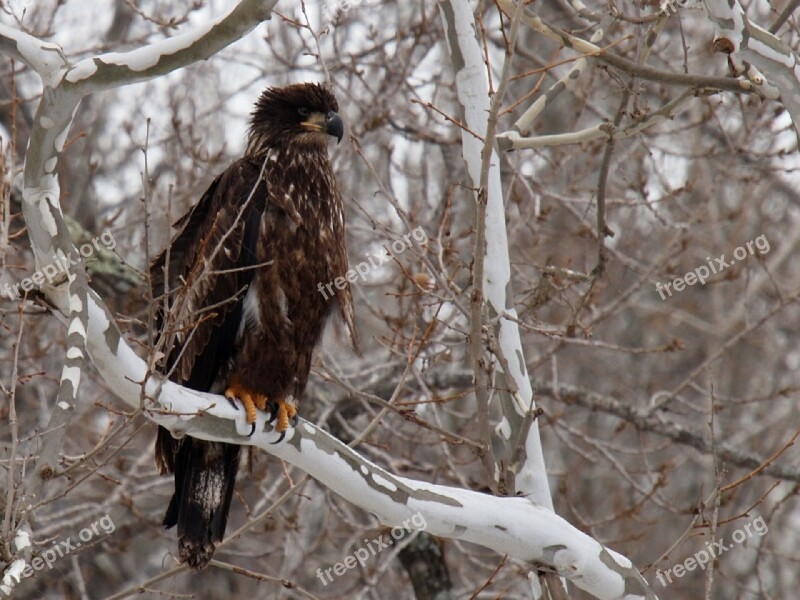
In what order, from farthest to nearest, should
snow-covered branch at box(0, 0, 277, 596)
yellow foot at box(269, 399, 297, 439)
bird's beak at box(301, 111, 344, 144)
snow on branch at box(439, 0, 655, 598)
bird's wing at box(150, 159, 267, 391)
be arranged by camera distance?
bird's beak at box(301, 111, 344, 144) < bird's wing at box(150, 159, 267, 391) < yellow foot at box(269, 399, 297, 439) < snow on branch at box(439, 0, 655, 598) < snow-covered branch at box(0, 0, 277, 596)

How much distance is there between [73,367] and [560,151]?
15.2ft

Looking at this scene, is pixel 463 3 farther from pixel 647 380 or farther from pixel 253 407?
pixel 647 380

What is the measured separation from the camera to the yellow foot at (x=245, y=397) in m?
4.48

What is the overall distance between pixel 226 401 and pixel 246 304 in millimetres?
650

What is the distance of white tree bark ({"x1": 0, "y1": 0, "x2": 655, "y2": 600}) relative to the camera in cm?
322

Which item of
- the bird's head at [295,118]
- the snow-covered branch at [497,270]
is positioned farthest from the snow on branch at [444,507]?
the bird's head at [295,118]

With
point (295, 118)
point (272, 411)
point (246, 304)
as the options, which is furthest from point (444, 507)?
point (295, 118)

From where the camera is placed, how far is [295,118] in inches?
215

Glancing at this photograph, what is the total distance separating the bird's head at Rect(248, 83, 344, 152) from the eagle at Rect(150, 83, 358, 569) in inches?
9.4

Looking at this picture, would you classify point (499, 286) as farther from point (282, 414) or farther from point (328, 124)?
point (328, 124)

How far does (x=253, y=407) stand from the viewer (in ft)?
14.6

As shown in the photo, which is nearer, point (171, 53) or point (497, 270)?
point (171, 53)

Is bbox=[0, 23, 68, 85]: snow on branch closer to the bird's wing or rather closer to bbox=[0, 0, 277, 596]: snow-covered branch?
bbox=[0, 0, 277, 596]: snow-covered branch

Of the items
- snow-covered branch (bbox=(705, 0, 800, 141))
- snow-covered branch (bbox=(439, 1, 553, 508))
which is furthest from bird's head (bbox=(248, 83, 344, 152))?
snow-covered branch (bbox=(705, 0, 800, 141))
